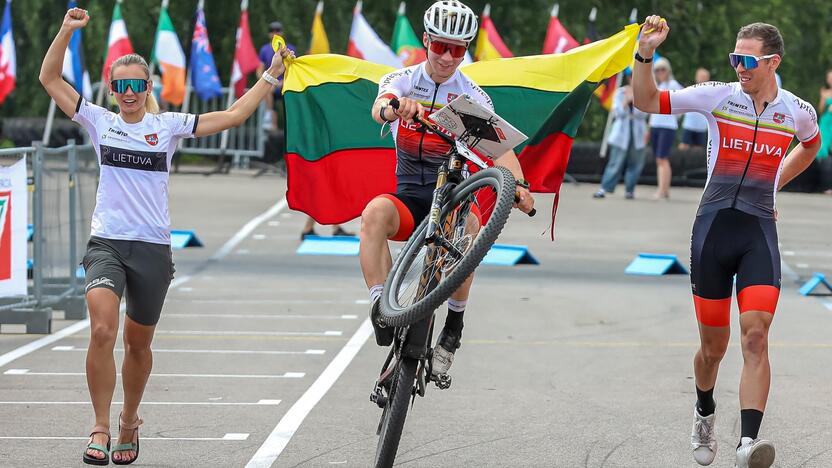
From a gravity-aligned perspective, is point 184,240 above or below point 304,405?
below

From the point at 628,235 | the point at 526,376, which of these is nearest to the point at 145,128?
the point at 526,376

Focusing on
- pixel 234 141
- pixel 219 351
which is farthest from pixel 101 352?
pixel 234 141

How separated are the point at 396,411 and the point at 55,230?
692cm

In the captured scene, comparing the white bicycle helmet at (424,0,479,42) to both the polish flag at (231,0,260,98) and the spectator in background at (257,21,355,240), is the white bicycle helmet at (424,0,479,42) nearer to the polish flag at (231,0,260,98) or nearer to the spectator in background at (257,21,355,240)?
the spectator in background at (257,21,355,240)

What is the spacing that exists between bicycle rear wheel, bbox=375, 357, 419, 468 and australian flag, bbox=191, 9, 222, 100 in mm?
22972

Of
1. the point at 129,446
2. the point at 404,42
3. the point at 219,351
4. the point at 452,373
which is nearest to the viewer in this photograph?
the point at 129,446

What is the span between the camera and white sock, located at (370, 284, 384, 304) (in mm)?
7746

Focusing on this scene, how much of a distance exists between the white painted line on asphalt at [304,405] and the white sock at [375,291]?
0.99 meters

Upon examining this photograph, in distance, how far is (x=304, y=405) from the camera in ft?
31.9

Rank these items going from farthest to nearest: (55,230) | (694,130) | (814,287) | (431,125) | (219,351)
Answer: (694,130) < (814,287) < (55,230) < (219,351) < (431,125)

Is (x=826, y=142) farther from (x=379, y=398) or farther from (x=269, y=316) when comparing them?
(x=379, y=398)

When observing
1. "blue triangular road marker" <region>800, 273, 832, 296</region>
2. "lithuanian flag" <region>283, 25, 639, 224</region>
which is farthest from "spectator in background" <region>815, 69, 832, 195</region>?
"lithuanian flag" <region>283, 25, 639, 224</region>

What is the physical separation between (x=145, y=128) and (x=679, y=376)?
455 centimetres

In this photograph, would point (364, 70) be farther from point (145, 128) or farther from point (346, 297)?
point (346, 297)
